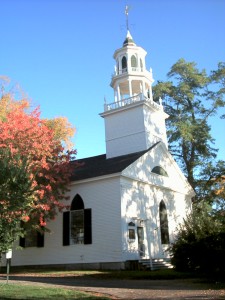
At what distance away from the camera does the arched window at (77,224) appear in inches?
880

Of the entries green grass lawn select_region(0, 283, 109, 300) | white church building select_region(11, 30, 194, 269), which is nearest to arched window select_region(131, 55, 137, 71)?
white church building select_region(11, 30, 194, 269)

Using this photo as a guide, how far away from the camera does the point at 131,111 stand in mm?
28266

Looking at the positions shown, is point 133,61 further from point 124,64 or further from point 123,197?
point 123,197

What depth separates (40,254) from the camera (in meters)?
24.0

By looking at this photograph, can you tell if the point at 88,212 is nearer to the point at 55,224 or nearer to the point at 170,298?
the point at 55,224

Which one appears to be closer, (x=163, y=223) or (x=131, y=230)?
(x=131, y=230)

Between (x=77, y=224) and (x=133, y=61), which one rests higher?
(x=133, y=61)

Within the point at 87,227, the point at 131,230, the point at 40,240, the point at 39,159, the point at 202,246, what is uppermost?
the point at 39,159

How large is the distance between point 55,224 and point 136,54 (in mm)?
15986

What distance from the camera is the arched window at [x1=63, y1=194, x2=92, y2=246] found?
880 inches

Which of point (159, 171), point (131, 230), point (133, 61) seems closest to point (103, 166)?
point (159, 171)

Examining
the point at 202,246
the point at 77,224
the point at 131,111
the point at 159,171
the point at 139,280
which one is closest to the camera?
the point at 202,246

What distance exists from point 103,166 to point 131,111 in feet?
19.3

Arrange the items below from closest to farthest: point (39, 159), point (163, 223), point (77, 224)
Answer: point (39, 159) < point (77, 224) < point (163, 223)
